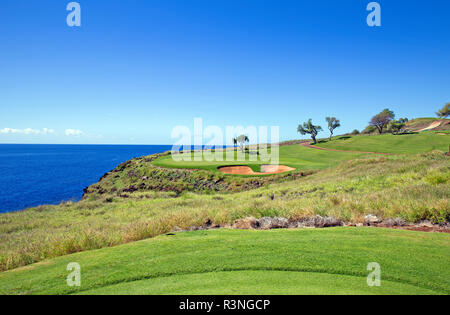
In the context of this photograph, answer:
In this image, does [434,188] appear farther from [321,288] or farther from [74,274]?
[74,274]

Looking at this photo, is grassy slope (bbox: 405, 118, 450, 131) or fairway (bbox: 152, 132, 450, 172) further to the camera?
grassy slope (bbox: 405, 118, 450, 131)

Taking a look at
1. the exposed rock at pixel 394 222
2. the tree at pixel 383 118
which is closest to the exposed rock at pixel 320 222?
the exposed rock at pixel 394 222

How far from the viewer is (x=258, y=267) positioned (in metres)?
3.98

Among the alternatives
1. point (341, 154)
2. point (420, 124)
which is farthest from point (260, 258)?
point (420, 124)

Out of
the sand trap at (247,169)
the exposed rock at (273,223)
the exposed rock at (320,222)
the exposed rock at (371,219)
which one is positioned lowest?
the sand trap at (247,169)

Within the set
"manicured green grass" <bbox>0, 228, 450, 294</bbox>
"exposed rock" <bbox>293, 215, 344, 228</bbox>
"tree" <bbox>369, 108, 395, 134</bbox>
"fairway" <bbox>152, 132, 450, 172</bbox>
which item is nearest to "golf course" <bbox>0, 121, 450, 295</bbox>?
"manicured green grass" <bbox>0, 228, 450, 294</bbox>

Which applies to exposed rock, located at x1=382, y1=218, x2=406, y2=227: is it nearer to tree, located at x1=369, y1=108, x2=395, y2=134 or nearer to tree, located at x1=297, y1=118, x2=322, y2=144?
tree, located at x1=297, y1=118, x2=322, y2=144

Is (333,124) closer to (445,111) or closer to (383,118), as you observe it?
(383,118)

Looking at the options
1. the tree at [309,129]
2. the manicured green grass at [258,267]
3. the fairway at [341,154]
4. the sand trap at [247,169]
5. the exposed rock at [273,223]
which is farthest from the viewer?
the tree at [309,129]

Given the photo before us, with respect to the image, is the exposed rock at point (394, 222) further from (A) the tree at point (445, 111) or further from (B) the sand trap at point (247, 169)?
(A) the tree at point (445, 111)

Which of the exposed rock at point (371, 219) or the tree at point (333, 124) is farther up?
the tree at point (333, 124)

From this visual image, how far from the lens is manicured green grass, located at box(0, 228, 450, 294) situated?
3365mm

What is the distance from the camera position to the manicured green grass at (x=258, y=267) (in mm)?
3365
